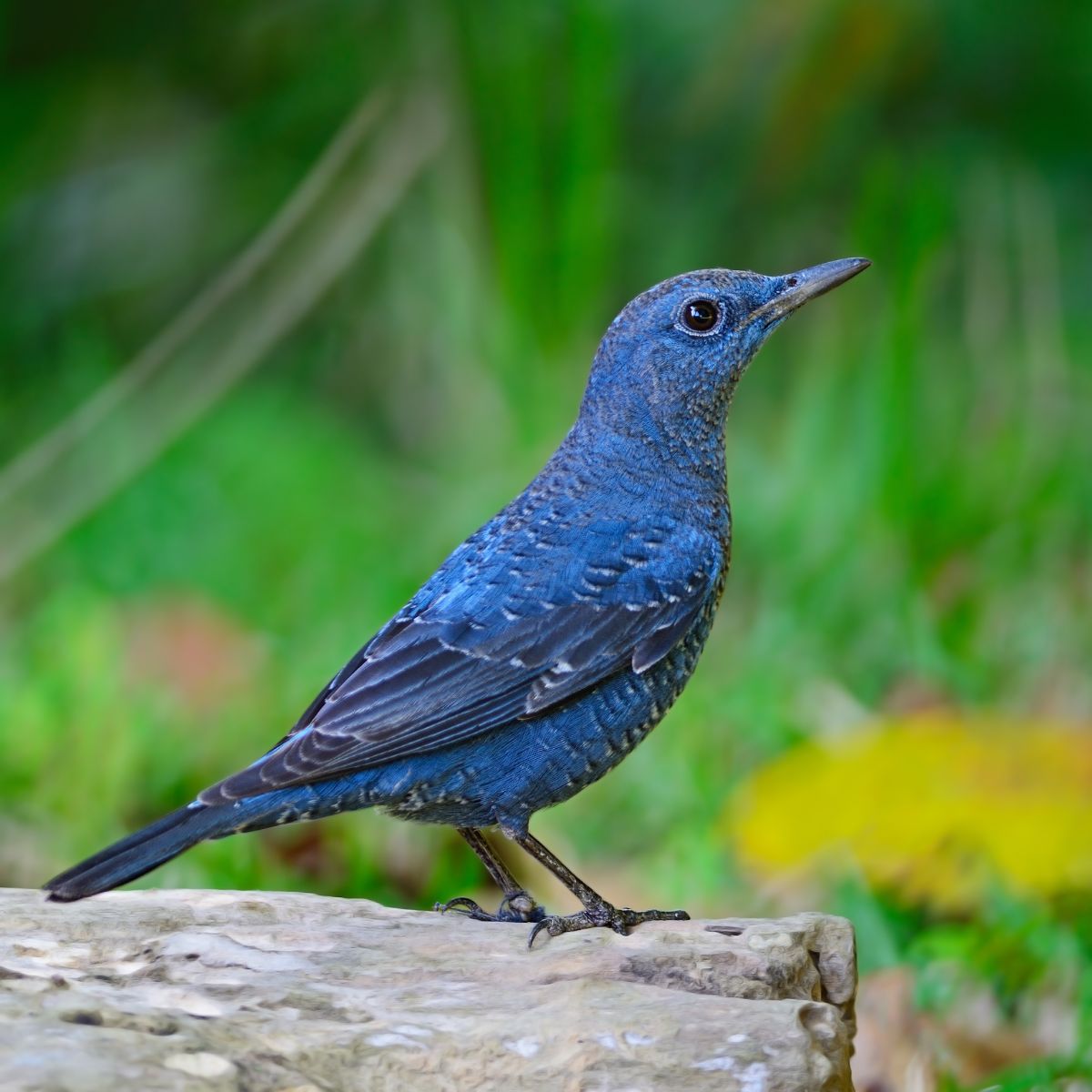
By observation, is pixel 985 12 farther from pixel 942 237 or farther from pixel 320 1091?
pixel 320 1091

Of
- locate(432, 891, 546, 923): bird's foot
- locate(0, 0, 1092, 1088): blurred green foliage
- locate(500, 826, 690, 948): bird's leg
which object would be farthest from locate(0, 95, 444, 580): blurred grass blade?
locate(500, 826, 690, 948): bird's leg

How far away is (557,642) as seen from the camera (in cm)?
368

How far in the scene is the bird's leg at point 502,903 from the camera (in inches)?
143

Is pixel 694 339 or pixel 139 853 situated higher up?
pixel 694 339

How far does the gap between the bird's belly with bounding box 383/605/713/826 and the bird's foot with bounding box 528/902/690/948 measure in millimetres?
296

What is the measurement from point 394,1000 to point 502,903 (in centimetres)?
102

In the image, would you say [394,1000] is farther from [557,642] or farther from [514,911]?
[557,642]

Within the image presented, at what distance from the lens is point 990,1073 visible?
4.12m

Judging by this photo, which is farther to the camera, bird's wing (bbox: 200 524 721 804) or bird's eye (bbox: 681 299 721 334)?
bird's eye (bbox: 681 299 721 334)

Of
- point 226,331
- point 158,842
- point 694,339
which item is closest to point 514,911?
point 158,842

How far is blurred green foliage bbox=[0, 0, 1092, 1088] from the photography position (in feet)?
19.4

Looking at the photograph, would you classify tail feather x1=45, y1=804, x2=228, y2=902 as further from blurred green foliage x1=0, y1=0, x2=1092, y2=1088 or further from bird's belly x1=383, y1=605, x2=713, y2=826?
blurred green foliage x1=0, y1=0, x2=1092, y2=1088

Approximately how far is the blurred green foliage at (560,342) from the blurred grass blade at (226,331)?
7.3 inches

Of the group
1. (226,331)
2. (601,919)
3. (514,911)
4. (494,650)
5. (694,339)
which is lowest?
(601,919)
